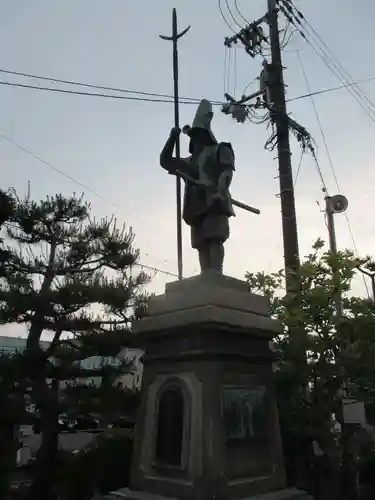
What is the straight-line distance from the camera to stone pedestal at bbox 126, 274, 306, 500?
16.9 feet

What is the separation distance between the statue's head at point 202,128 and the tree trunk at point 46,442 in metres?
5.12

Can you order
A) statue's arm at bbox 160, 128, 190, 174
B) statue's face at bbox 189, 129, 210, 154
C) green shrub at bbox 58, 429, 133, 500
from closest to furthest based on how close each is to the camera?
statue's arm at bbox 160, 128, 190, 174 < statue's face at bbox 189, 129, 210, 154 < green shrub at bbox 58, 429, 133, 500

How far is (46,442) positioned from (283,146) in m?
7.53

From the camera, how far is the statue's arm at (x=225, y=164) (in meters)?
6.20

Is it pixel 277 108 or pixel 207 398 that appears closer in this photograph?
pixel 207 398

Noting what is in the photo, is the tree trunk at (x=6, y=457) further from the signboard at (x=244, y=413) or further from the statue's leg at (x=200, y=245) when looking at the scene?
the statue's leg at (x=200, y=245)

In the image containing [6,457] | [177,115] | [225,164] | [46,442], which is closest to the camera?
[225,164]

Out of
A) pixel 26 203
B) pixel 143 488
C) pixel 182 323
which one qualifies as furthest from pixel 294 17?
pixel 143 488

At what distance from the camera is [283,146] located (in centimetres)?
1138

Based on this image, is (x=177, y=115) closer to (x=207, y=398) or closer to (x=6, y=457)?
(x=207, y=398)

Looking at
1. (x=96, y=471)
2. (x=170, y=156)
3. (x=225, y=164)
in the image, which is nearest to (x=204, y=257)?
(x=225, y=164)

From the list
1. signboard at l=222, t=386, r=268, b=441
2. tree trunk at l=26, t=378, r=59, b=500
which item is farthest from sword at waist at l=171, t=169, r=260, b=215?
tree trunk at l=26, t=378, r=59, b=500

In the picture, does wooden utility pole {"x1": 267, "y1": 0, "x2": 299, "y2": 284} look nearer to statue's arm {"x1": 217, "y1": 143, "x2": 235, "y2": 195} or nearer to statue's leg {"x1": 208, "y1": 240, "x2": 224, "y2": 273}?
statue's leg {"x1": 208, "y1": 240, "x2": 224, "y2": 273}

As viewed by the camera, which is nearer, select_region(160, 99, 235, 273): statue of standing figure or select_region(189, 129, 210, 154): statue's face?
select_region(160, 99, 235, 273): statue of standing figure
